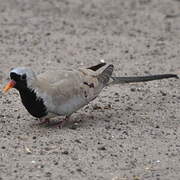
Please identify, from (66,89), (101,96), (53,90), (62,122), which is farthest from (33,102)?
(101,96)

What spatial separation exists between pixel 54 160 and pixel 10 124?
117 cm

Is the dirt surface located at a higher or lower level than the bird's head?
lower

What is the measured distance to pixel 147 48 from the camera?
9.98 m

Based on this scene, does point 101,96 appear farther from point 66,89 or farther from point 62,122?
point 66,89

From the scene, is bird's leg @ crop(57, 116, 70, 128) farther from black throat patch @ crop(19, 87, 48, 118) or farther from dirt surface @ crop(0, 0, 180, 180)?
black throat patch @ crop(19, 87, 48, 118)

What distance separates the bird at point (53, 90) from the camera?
20.4 feet

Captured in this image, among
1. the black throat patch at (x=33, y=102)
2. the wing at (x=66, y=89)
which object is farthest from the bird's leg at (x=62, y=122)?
the black throat patch at (x=33, y=102)

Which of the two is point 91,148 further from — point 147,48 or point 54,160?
point 147,48

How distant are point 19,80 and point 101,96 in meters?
1.82

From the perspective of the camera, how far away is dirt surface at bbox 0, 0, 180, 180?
223 inches

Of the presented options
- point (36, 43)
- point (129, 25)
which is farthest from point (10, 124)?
point (129, 25)

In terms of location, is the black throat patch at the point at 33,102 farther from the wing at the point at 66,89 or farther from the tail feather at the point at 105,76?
the tail feather at the point at 105,76

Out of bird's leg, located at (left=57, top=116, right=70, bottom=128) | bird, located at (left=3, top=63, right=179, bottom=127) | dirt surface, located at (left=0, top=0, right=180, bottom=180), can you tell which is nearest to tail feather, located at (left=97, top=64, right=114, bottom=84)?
bird, located at (left=3, top=63, right=179, bottom=127)

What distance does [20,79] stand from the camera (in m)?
6.19
